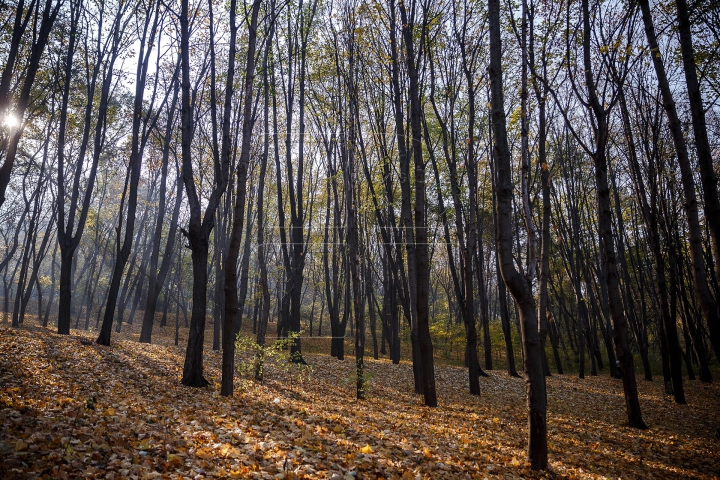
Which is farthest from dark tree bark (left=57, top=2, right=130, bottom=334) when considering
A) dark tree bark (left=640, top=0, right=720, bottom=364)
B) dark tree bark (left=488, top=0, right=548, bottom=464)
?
dark tree bark (left=640, top=0, right=720, bottom=364)

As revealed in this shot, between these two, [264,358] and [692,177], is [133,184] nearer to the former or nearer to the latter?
[264,358]

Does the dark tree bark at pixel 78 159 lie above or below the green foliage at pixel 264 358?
above

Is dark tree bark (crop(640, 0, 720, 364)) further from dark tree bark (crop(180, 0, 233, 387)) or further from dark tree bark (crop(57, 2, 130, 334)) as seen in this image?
dark tree bark (crop(57, 2, 130, 334))

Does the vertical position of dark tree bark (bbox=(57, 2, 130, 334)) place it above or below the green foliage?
above

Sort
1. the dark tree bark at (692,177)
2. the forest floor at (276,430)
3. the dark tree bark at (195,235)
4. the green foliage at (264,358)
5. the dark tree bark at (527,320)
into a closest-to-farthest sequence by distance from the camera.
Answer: the forest floor at (276,430) < the dark tree bark at (527,320) < the dark tree bark at (692,177) < the dark tree bark at (195,235) < the green foliage at (264,358)

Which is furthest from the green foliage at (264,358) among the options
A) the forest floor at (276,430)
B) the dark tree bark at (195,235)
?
the dark tree bark at (195,235)

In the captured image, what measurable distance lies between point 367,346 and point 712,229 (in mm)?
31401

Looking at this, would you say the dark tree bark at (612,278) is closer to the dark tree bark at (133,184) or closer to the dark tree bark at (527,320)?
the dark tree bark at (527,320)

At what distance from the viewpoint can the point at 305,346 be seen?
31.5 metres

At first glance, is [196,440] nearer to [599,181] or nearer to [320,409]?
[320,409]

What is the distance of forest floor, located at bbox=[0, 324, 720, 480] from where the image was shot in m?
3.86

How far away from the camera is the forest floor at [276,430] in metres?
3.86

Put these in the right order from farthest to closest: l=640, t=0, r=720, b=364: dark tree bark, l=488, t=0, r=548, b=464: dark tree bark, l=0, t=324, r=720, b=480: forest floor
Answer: l=640, t=0, r=720, b=364: dark tree bark, l=488, t=0, r=548, b=464: dark tree bark, l=0, t=324, r=720, b=480: forest floor

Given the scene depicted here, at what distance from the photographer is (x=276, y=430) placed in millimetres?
5637
